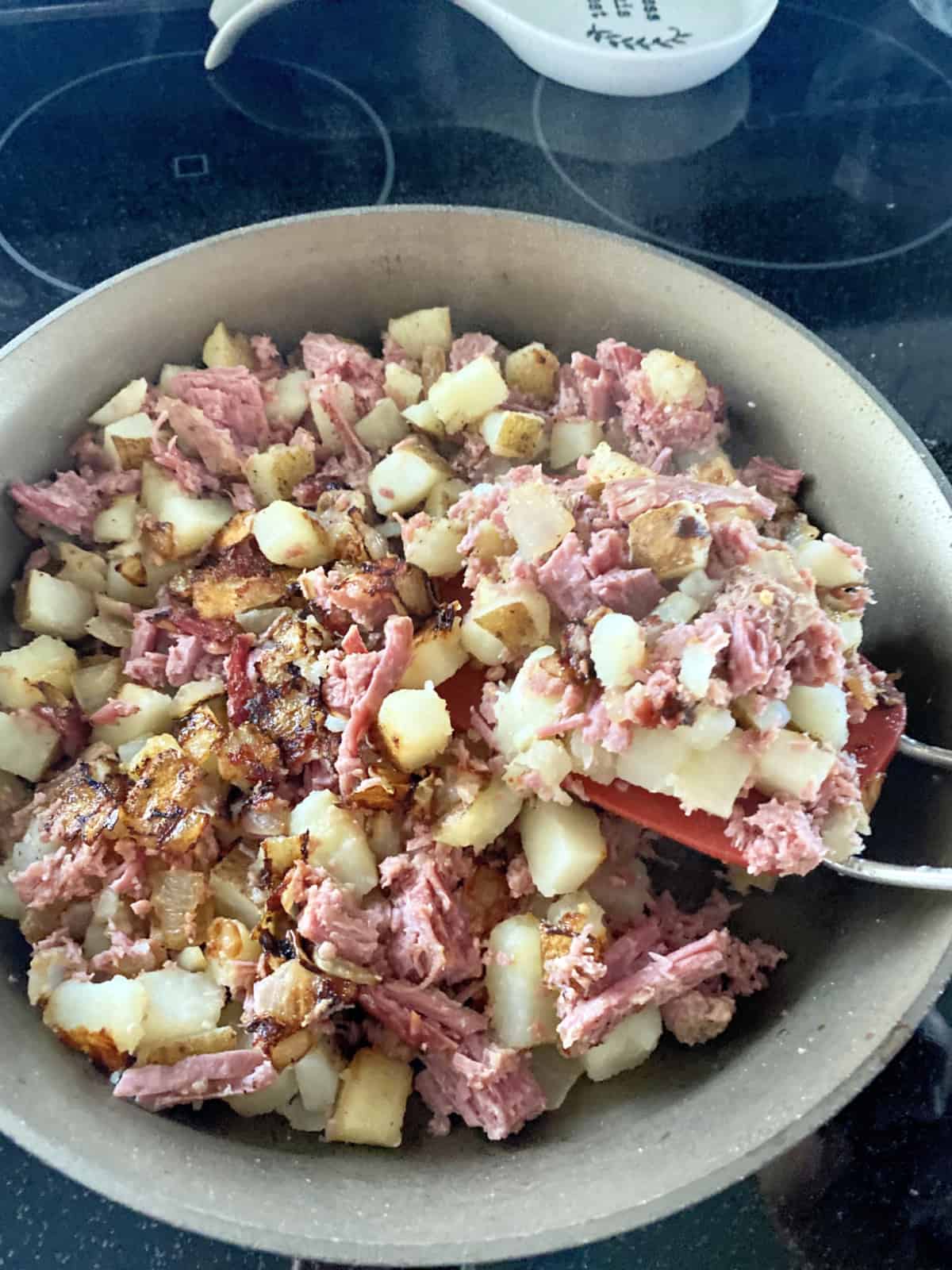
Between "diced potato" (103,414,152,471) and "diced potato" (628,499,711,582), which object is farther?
"diced potato" (103,414,152,471)

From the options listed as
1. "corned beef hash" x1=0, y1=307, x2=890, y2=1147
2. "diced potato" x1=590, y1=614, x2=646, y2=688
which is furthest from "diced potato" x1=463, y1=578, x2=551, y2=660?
"diced potato" x1=590, y1=614, x2=646, y2=688

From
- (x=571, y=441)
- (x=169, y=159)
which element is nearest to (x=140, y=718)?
(x=571, y=441)

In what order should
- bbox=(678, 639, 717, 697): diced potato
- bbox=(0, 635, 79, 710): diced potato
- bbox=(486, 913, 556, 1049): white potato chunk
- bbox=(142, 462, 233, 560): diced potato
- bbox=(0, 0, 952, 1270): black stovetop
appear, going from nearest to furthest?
bbox=(678, 639, 717, 697): diced potato
bbox=(486, 913, 556, 1049): white potato chunk
bbox=(0, 635, 79, 710): diced potato
bbox=(142, 462, 233, 560): diced potato
bbox=(0, 0, 952, 1270): black stovetop

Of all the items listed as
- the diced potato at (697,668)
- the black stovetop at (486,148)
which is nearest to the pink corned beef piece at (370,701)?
the diced potato at (697,668)

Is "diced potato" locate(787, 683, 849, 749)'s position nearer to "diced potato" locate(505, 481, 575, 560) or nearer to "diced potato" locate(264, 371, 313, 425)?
"diced potato" locate(505, 481, 575, 560)

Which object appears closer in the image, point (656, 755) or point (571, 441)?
point (656, 755)

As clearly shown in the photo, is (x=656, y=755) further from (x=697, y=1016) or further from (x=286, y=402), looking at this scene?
(x=286, y=402)

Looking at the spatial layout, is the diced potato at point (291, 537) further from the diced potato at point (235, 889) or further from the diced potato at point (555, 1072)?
the diced potato at point (555, 1072)
